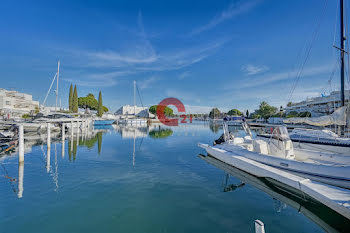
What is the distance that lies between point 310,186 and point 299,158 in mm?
4993

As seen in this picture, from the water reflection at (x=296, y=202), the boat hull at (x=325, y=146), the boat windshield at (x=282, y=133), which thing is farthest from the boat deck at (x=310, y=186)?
the boat hull at (x=325, y=146)

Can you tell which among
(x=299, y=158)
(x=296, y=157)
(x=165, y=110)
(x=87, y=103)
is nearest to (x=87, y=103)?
(x=87, y=103)

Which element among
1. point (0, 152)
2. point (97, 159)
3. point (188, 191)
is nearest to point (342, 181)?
point (188, 191)

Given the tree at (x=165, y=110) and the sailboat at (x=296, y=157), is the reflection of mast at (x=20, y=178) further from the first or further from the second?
the tree at (x=165, y=110)

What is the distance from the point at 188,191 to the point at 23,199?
6.48m

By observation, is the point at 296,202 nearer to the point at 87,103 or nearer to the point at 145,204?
the point at 145,204

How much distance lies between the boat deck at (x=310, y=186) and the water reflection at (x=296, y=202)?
352 millimetres

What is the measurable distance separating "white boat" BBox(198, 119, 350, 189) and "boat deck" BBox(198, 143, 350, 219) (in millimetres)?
823

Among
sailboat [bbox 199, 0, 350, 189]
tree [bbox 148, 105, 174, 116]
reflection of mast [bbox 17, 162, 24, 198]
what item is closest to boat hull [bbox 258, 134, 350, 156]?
sailboat [bbox 199, 0, 350, 189]

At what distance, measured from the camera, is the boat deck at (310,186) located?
4.93 meters

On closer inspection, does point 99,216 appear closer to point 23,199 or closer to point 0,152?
point 23,199

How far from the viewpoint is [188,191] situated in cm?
724

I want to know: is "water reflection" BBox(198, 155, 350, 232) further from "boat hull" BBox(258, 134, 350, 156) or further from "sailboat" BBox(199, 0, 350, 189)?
"boat hull" BBox(258, 134, 350, 156)

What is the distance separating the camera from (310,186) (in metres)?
Result: 6.17
